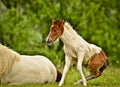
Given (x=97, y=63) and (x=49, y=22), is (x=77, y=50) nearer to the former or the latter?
(x=97, y=63)


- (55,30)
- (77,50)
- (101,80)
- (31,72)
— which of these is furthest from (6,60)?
(101,80)

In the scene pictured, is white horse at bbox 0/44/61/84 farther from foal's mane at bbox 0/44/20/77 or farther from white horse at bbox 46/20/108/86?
white horse at bbox 46/20/108/86

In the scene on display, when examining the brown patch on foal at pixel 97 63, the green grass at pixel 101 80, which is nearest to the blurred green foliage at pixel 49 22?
the green grass at pixel 101 80

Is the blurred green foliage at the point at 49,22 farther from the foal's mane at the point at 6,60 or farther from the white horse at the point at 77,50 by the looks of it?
the white horse at the point at 77,50

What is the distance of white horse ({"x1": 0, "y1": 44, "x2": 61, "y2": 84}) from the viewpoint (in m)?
12.2

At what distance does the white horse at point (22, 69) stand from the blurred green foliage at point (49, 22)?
20719mm

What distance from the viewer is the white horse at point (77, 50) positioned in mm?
11430

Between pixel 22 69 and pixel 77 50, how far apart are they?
4.38 ft

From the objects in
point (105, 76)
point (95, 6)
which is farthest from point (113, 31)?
point (105, 76)

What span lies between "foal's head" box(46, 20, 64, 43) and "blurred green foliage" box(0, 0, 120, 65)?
72.3 ft

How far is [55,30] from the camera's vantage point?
1141cm

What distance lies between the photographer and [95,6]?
38.7m

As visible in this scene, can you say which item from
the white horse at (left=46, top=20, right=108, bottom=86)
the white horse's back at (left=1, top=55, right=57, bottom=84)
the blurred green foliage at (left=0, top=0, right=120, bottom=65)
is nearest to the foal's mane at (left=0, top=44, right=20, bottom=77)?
the white horse's back at (left=1, top=55, right=57, bottom=84)

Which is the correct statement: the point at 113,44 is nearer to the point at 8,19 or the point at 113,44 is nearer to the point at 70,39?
the point at 8,19
